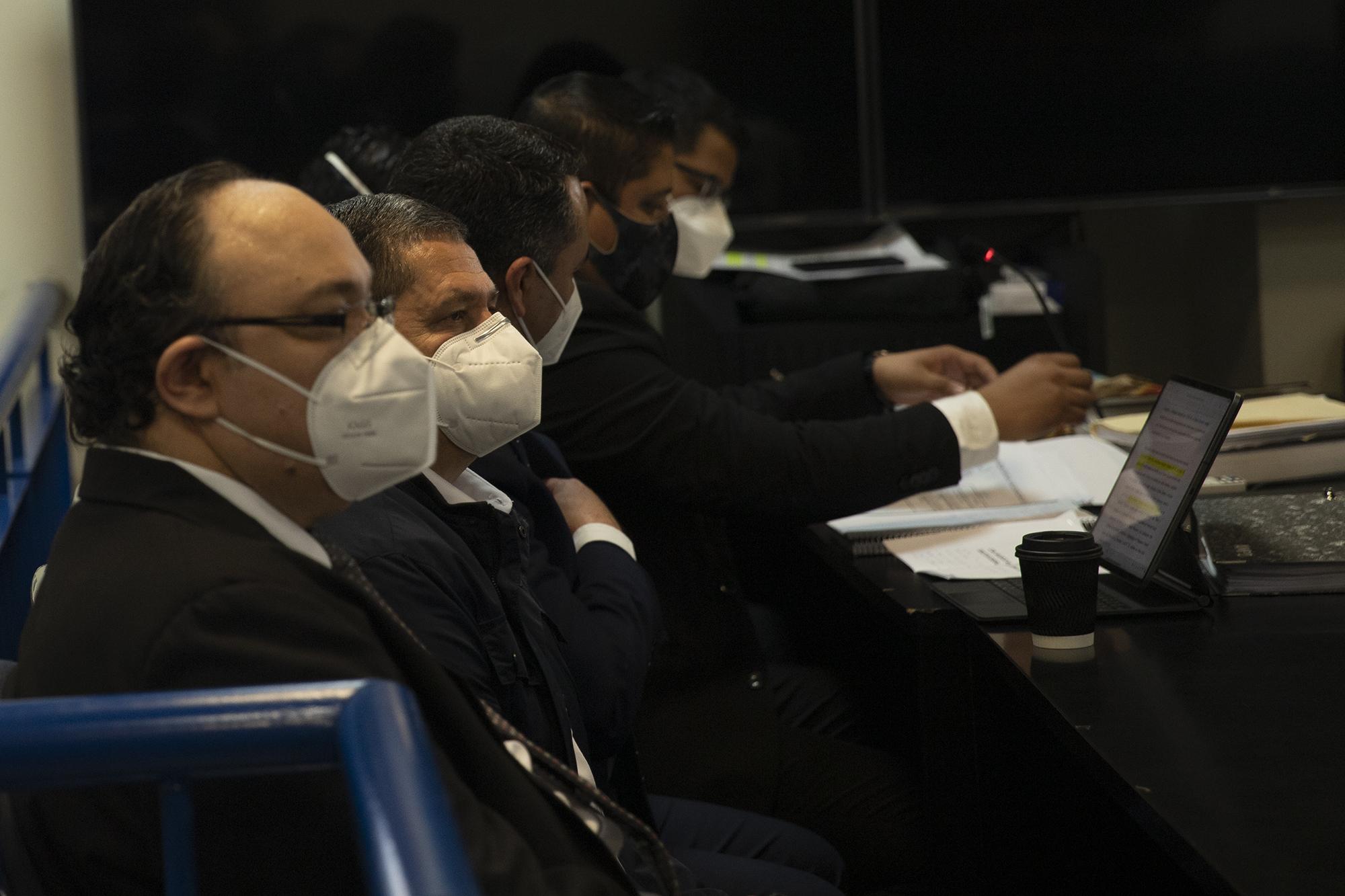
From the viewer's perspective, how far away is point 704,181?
9.61 ft

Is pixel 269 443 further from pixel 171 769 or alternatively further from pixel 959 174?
pixel 959 174

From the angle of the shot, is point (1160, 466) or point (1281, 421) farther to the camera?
point (1281, 421)

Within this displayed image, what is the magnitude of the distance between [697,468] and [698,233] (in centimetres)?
99

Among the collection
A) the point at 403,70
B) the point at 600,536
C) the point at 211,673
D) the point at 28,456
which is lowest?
the point at 28,456

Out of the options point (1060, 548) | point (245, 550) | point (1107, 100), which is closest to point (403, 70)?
point (1107, 100)

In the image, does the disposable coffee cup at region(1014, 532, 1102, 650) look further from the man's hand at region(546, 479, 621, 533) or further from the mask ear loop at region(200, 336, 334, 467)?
the mask ear loop at region(200, 336, 334, 467)

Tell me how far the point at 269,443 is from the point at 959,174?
2.90m

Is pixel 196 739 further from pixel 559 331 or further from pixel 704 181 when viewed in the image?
pixel 704 181

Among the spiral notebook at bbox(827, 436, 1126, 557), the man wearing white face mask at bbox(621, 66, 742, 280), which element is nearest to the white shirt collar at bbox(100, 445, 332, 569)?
the spiral notebook at bbox(827, 436, 1126, 557)

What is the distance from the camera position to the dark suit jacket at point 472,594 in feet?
3.67

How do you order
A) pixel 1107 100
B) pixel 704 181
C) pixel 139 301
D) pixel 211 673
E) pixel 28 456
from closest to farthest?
pixel 211 673, pixel 139 301, pixel 704 181, pixel 28 456, pixel 1107 100

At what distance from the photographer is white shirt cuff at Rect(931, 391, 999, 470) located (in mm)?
1943

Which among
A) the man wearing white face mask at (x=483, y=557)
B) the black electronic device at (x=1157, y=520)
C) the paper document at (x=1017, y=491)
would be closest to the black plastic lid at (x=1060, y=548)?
the black electronic device at (x=1157, y=520)

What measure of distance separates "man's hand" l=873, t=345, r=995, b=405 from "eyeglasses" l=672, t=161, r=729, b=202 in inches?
26.6
